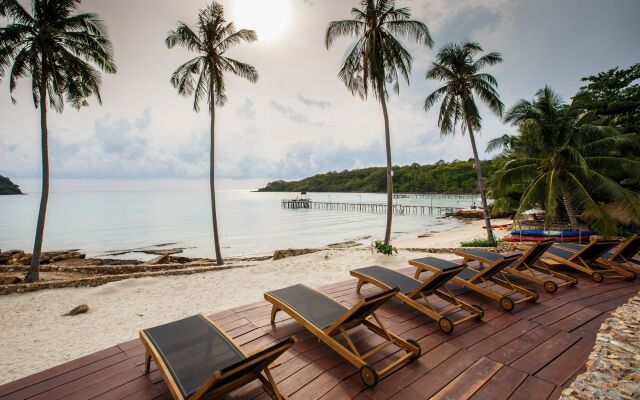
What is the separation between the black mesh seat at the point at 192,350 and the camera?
2385 millimetres

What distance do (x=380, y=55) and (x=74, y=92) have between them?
12.3 m

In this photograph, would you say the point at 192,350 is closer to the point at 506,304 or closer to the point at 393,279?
the point at 393,279

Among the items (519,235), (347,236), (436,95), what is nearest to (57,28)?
(436,95)

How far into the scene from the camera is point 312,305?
12.5 ft

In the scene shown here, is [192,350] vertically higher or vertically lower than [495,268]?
lower

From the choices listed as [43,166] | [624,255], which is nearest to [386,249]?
[624,255]

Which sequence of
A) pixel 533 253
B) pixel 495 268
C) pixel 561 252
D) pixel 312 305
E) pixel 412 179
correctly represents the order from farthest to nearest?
pixel 412 179, pixel 561 252, pixel 533 253, pixel 495 268, pixel 312 305

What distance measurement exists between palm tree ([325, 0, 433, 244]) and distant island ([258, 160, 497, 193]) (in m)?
57.9

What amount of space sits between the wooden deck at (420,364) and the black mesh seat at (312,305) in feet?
1.01

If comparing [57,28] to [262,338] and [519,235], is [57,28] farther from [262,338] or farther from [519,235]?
[519,235]

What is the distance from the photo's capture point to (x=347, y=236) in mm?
29250

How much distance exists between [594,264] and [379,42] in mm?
9909

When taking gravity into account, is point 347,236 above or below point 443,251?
Result: below

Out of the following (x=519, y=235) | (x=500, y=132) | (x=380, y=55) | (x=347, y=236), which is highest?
(x=380, y=55)
